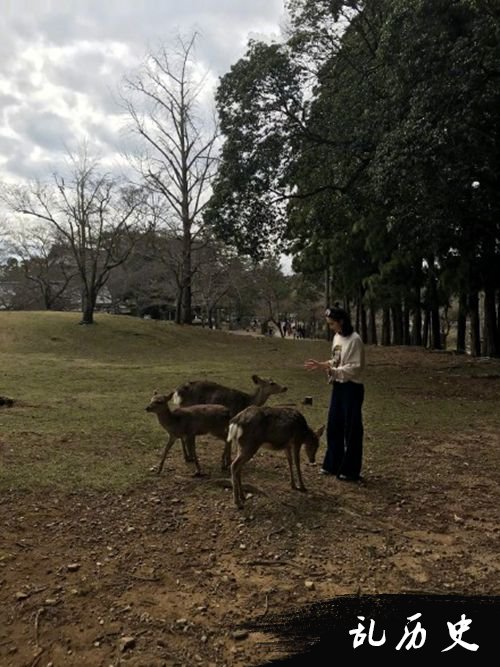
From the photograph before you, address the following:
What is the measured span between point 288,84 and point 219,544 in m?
13.9

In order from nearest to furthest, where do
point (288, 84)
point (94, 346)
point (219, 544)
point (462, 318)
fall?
point (219, 544) < point (288, 84) < point (94, 346) < point (462, 318)

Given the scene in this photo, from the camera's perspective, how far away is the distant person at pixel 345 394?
5.84 meters

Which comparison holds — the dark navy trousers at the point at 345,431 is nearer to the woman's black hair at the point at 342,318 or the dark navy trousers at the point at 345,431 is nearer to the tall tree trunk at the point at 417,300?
the woman's black hair at the point at 342,318

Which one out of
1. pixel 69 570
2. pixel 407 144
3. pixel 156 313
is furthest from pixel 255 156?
pixel 156 313

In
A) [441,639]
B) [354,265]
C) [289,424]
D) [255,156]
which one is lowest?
[441,639]

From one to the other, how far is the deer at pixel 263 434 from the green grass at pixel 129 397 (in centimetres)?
129

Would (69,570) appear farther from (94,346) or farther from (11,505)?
(94,346)

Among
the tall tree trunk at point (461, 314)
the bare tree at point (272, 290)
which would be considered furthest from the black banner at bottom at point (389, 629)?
the bare tree at point (272, 290)

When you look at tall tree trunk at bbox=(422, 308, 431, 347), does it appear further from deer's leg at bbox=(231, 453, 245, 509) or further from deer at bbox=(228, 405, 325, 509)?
deer's leg at bbox=(231, 453, 245, 509)

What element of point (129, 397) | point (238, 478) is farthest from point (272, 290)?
point (238, 478)

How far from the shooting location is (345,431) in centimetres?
600

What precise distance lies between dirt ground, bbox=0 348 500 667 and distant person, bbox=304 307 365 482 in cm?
30

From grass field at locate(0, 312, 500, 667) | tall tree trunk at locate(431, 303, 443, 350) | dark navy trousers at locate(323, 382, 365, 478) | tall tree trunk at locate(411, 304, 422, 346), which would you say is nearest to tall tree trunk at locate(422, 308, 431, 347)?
tall tree trunk at locate(411, 304, 422, 346)

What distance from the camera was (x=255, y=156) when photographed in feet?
52.8
